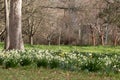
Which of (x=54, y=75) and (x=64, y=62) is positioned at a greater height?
(x=64, y=62)

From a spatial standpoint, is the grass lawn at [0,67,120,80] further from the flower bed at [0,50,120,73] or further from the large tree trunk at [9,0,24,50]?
the large tree trunk at [9,0,24,50]

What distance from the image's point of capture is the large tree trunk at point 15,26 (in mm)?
16422

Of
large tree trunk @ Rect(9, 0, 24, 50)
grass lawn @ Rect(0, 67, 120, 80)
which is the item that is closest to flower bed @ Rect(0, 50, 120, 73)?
grass lawn @ Rect(0, 67, 120, 80)

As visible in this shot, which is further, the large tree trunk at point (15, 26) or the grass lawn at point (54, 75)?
the large tree trunk at point (15, 26)

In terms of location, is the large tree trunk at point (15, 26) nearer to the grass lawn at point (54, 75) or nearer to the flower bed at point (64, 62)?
the flower bed at point (64, 62)

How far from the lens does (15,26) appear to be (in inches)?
651

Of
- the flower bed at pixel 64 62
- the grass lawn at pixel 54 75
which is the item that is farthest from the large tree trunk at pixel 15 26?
the grass lawn at pixel 54 75

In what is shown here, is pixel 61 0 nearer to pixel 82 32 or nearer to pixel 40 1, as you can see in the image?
pixel 82 32

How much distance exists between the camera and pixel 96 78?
984 cm

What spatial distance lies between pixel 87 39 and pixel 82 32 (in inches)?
63.6

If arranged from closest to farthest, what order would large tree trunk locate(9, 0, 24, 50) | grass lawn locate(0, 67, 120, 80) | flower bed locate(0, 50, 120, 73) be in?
grass lawn locate(0, 67, 120, 80)
flower bed locate(0, 50, 120, 73)
large tree trunk locate(9, 0, 24, 50)

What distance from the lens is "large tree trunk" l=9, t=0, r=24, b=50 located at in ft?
53.9

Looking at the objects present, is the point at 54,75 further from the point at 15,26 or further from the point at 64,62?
the point at 15,26

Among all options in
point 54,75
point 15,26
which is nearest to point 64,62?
point 54,75
